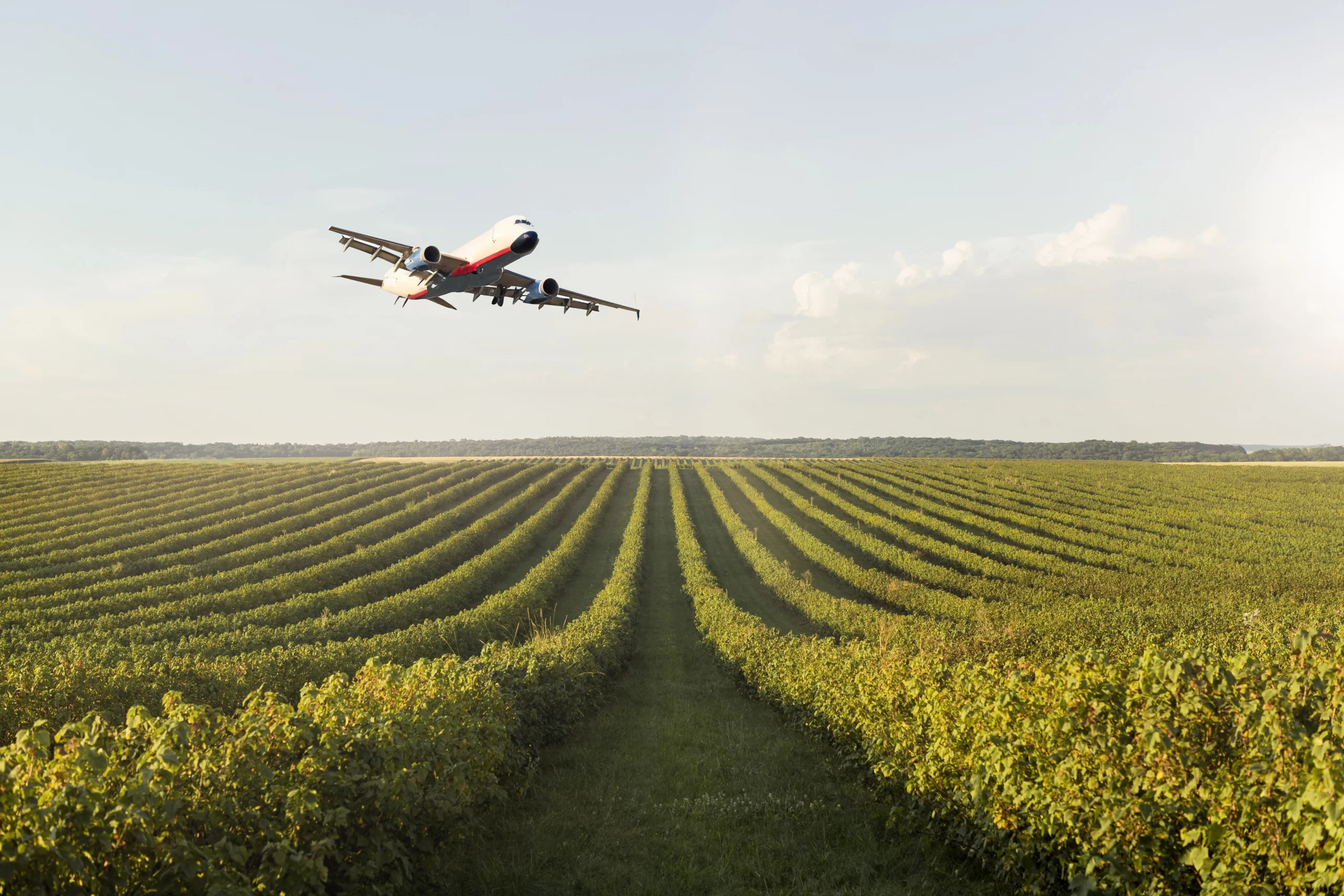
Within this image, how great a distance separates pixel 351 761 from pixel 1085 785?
7658 millimetres

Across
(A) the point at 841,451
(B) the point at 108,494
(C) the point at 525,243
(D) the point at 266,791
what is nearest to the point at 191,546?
(B) the point at 108,494

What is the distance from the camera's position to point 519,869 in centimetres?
879

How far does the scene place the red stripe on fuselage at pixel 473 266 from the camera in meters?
18.9

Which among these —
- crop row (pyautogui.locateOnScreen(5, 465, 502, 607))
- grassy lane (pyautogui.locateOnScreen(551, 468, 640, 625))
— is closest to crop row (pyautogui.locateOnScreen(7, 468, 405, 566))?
crop row (pyautogui.locateOnScreen(5, 465, 502, 607))

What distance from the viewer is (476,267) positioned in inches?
774

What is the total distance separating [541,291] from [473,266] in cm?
258

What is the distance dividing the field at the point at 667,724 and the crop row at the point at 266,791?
4cm

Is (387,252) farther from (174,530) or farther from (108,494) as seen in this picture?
(108,494)

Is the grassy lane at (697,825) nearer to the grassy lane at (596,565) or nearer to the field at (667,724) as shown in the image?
the field at (667,724)

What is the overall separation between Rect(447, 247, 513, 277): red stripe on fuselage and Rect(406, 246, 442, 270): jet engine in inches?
28.3

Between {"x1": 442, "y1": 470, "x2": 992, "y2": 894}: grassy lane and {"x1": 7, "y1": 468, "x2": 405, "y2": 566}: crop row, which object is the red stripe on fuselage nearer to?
{"x1": 442, "y1": 470, "x2": 992, "y2": 894}: grassy lane

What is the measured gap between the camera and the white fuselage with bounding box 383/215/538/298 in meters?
18.5

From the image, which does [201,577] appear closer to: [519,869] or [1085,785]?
[519,869]

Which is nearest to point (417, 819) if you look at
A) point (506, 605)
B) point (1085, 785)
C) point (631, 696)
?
point (1085, 785)
